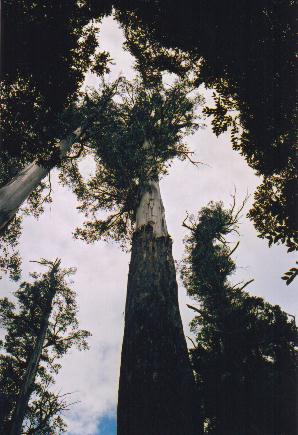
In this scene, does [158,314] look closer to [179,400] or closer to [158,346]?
[158,346]

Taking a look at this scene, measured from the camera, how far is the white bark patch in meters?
5.08

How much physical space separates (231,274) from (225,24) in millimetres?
11133

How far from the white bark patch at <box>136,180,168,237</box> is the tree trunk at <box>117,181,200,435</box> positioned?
0.73m

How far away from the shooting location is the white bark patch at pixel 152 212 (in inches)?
200

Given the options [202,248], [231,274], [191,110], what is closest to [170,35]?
[191,110]

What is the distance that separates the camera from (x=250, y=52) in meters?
2.96

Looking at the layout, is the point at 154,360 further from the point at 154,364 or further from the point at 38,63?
the point at 38,63

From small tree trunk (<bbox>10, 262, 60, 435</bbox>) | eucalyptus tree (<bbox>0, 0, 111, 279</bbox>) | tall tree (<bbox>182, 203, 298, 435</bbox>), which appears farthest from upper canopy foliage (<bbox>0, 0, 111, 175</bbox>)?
small tree trunk (<bbox>10, 262, 60, 435</bbox>)

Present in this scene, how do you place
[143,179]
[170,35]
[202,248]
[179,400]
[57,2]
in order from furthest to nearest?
[202,248] → [143,179] → [170,35] → [57,2] → [179,400]

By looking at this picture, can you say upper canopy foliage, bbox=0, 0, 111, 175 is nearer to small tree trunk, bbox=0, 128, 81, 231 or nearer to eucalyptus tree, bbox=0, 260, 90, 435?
small tree trunk, bbox=0, 128, 81, 231

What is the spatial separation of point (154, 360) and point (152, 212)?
3.02 meters

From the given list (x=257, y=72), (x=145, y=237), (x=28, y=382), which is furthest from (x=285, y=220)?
(x=28, y=382)

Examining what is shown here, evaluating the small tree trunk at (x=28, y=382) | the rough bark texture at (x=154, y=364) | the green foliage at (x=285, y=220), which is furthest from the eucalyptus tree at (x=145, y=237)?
the small tree trunk at (x=28, y=382)

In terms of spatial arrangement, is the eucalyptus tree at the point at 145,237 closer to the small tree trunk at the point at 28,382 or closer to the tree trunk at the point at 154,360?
the tree trunk at the point at 154,360
